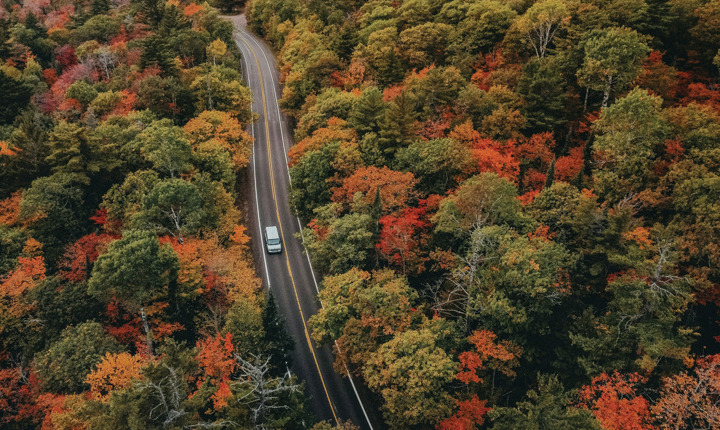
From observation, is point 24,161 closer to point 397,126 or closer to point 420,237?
point 397,126

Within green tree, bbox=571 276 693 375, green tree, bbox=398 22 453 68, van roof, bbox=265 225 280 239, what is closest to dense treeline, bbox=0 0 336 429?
van roof, bbox=265 225 280 239

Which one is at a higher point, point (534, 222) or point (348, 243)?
point (534, 222)

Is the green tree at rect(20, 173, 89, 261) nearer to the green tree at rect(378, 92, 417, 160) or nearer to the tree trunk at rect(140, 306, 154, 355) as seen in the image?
the tree trunk at rect(140, 306, 154, 355)

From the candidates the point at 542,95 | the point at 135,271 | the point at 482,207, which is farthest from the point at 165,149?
the point at 542,95

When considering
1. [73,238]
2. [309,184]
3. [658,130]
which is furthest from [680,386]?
[73,238]

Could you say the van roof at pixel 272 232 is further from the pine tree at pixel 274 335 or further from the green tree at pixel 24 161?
the green tree at pixel 24 161

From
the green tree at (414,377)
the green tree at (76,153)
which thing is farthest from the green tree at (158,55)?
the green tree at (414,377)
